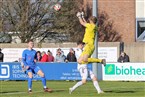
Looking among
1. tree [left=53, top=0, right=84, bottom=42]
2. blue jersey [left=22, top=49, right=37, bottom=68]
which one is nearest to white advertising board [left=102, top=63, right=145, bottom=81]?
blue jersey [left=22, top=49, right=37, bottom=68]

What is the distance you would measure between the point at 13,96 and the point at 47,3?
1063 inches

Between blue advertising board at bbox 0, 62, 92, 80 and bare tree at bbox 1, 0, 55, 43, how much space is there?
504 inches

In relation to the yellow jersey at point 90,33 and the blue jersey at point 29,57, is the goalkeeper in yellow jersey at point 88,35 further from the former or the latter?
the blue jersey at point 29,57

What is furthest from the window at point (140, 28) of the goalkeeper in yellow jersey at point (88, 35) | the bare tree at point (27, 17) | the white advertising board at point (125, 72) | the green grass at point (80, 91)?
the goalkeeper in yellow jersey at point (88, 35)

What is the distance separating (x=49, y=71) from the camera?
3222 cm

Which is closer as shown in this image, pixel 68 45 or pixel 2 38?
pixel 68 45

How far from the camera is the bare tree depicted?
45.2m

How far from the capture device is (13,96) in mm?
19750

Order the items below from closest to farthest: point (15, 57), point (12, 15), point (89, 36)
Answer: point (89, 36) < point (15, 57) < point (12, 15)

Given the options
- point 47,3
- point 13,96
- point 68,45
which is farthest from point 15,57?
point 13,96

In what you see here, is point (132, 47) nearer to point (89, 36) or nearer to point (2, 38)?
point (2, 38)

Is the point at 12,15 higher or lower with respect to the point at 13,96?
higher

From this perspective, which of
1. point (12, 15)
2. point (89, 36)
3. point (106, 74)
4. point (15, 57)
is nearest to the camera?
point (89, 36)

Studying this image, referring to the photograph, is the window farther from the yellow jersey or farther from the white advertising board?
the yellow jersey
